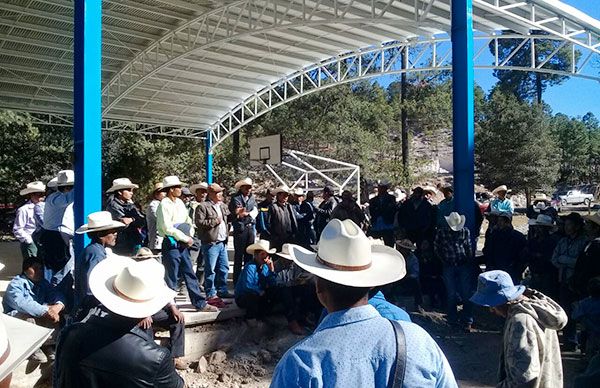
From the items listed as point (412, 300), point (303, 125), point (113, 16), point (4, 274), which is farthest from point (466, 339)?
point (303, 125)

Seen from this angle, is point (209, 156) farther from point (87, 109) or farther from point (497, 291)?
point (497, 291)

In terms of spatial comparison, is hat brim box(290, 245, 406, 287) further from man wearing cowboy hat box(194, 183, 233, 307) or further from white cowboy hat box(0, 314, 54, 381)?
man wearing cowboy hat box(194, 183, 233, 307)

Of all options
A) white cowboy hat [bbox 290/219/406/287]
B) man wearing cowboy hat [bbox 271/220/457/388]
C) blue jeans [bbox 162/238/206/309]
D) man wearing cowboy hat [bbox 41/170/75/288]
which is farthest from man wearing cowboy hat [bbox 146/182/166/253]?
man wearing cowboy hat [bbox 271/220/457/388]

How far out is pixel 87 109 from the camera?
6625 mm

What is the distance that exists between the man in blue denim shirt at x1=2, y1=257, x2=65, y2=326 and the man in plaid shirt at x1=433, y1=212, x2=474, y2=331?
15.6 ft

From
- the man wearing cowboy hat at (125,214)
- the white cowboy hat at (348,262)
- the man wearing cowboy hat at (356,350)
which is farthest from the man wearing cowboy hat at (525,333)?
the man wearing cowboy hat at (125,214)

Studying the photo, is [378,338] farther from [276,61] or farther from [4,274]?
[276,61]

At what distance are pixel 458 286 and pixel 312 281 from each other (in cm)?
199

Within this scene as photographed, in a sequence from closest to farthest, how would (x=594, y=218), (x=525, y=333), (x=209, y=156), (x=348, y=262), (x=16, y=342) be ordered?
(x=16, y=342), (x=348, y=262), (x=525, y=333), (x=594, y=218), (x=209, y=156)

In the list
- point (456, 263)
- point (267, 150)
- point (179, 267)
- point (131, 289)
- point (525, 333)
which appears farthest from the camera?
point (267, 150)

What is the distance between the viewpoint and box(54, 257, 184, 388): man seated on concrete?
260cm

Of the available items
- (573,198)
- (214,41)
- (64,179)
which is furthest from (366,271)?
(573,198)

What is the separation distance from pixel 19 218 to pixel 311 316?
14.7 feet

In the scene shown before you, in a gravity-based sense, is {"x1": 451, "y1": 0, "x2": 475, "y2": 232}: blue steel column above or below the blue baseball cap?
above
